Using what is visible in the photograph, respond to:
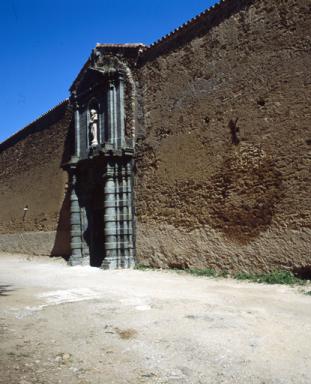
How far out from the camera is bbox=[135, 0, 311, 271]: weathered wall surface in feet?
25.4

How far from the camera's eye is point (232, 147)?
8.88 metres

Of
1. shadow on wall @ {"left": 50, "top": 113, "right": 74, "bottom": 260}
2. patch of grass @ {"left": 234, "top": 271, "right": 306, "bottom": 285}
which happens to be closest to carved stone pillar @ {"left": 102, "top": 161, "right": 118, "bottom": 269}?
shadow on wall @ {"left": 50, "top": 113, "right": 74, "bottom": 260}

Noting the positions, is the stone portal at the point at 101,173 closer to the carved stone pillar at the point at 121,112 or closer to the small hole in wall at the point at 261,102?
the carved stone pillar at the point at 121,112

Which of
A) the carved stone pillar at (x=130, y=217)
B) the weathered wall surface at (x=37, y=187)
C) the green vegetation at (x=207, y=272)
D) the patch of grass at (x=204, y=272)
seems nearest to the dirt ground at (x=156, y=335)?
the green vegetation at (x=207, y=272)

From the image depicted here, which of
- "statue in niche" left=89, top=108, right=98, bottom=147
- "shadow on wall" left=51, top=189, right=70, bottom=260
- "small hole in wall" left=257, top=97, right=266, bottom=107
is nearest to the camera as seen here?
"small hole in wall" left=257, top=97, right=266, bottom=107

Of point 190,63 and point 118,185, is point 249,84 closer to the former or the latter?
point 190,63

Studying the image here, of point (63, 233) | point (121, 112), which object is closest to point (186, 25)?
point (121, 112)

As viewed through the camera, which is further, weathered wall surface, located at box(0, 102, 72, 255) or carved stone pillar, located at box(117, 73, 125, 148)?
weathered wall surface, located at box(0, 102, 72, 255)

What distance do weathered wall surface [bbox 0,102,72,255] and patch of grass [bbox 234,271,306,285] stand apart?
328 inches

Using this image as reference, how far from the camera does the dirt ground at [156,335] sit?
10.7ft

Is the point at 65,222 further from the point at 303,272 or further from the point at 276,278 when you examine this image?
the point at 303,272

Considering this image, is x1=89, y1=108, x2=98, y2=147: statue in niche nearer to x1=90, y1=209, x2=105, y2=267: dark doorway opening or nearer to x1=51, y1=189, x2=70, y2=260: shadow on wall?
x1=90, y1=209, x2=105, y2=267: dark doorway opening

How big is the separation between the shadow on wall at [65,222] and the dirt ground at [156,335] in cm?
717

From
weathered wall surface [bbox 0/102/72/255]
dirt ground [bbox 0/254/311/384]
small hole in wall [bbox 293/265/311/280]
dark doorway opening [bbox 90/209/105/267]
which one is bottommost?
dirt ground [bbox 0/254/311/384]
